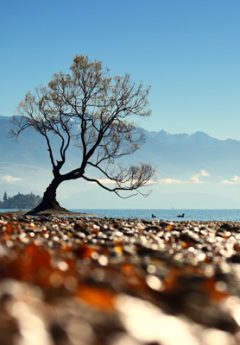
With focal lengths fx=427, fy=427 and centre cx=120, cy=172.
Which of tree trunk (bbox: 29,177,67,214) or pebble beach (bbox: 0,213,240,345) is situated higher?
tree trunk (bbox: 29,177,67,214)

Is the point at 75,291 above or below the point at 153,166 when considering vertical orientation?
below

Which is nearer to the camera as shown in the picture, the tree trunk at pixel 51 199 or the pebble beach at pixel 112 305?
the pebble beach at pixel 112 305

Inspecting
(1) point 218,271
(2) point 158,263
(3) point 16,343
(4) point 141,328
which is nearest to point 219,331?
(4) point 141,328

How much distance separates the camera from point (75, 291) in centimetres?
177

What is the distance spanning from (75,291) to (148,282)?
0.63 m

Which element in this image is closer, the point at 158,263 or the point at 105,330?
the point at 105,330

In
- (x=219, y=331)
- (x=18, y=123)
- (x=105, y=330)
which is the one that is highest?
(x=18, y=123)

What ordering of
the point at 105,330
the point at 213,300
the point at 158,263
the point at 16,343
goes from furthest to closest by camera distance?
the point at 158,263 → the point at 213,300 → the point at 105,330 → the point at 16,343

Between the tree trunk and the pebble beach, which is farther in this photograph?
the tree trunk

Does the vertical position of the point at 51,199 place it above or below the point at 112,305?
above

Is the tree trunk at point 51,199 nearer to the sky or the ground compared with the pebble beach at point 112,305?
nearer to the sky

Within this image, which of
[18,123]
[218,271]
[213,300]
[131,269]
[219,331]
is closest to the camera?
[219,331]

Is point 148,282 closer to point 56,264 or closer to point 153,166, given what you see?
point 56,264

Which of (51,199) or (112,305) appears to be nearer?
(112,305)
